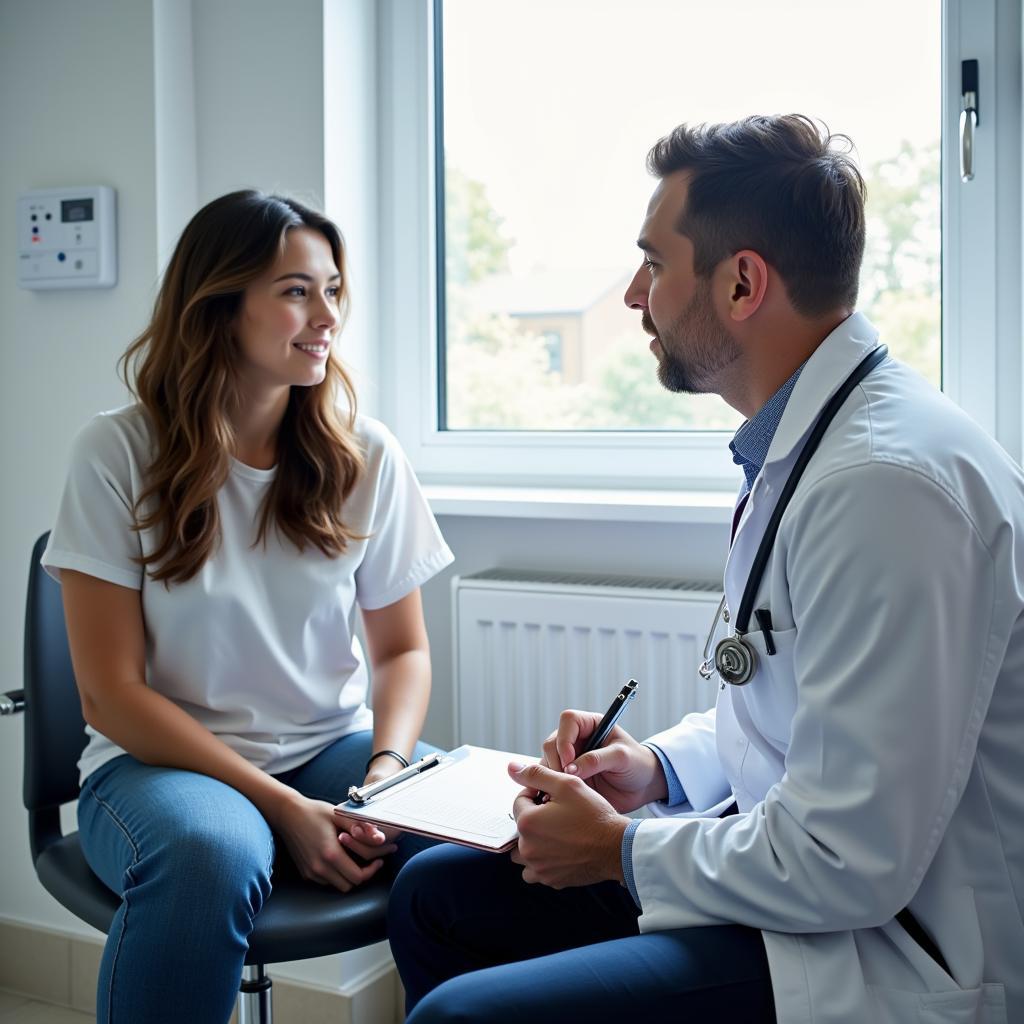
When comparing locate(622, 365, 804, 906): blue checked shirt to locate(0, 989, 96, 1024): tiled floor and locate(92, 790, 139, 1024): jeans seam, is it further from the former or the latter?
locate(0, 989, 96, 1024): tiled floor

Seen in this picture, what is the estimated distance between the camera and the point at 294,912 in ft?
4.14

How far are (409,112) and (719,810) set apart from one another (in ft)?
4.77

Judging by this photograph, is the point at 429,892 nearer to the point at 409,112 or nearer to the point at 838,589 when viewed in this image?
the point at 838,589

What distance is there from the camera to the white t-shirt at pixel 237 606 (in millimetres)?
1476

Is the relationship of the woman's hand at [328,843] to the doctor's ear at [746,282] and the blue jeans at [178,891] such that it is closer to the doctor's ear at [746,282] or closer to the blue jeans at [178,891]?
the blue jeans at [178,891]

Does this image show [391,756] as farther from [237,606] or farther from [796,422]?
[796,422]

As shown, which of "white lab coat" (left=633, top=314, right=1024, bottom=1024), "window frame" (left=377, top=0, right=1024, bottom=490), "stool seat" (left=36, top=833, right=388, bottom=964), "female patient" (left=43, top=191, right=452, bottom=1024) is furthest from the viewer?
"window frame" (left=377, top=0, right=1024, bottom=490)

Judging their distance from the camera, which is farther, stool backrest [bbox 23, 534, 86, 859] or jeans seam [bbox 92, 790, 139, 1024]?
stool backrest [bbox 23, 534, 86, 859]

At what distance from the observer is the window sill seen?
1.75 meters

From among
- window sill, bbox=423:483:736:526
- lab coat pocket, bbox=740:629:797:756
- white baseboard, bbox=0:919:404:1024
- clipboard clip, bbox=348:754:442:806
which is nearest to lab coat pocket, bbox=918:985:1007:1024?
lab coat pocket, bbox=740:629:797:756

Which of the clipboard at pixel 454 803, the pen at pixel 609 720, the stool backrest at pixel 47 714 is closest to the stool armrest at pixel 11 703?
the stool backrest at pixel 47 714

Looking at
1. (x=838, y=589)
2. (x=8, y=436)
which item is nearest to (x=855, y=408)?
(x=838, y=589)

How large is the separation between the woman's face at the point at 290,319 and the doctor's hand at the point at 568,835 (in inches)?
30.2

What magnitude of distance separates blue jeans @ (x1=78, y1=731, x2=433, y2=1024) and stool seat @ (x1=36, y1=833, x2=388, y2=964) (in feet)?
0.06
